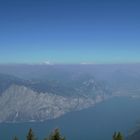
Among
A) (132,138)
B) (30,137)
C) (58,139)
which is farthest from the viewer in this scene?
(132,138)

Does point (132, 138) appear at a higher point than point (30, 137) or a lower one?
lower

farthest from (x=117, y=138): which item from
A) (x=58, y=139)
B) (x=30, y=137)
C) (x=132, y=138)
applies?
(x=132, y=138)

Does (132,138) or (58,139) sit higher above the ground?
(58,139)

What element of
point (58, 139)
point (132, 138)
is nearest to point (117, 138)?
point (58, 139)

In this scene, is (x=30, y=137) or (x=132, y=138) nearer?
(x=30, y=137)

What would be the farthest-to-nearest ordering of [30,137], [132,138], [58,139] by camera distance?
[132,138] < [30,137] < [58,139]

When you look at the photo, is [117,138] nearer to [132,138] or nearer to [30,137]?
[30,137]

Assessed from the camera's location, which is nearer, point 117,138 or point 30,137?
point 117,138

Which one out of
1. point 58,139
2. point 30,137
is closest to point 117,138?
point 58,139
